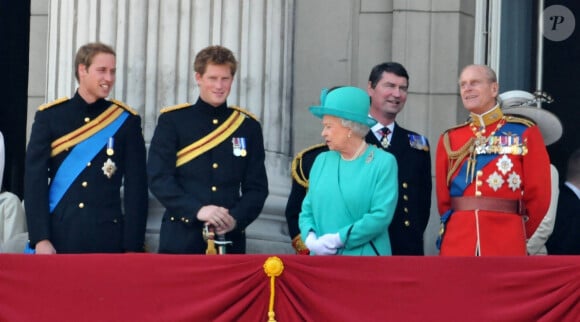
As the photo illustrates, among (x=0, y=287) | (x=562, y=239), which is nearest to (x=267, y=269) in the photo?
(x=0, y=287)

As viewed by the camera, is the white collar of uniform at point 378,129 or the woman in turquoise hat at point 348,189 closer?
the woman in turquoise hat at point 348,189

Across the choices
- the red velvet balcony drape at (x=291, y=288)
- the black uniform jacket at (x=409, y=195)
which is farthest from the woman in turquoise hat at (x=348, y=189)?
the black uniform jacket at (x=409, y=195)

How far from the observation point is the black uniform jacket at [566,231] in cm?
1088

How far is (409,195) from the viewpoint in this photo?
33.9 ft

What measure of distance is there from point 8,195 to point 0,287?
242cm

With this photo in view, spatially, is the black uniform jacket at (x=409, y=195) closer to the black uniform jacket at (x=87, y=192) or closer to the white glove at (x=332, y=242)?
the white glove at (x=332, y=242)

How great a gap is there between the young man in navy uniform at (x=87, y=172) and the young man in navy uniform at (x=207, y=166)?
0.64 ft

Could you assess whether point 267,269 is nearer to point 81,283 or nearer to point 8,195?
point 81,283

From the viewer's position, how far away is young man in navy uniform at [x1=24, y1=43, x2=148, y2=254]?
9883 mm

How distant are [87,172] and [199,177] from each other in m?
0.61

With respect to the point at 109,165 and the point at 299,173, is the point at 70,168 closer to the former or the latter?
the point at 109,165

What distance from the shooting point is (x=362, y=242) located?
30.3ft

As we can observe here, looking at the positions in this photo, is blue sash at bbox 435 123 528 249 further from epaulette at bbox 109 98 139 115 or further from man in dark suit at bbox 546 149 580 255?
epaulette at bbox 109 98 139 115

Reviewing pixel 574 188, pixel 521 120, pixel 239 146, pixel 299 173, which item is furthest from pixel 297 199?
A: pixel 574 188
